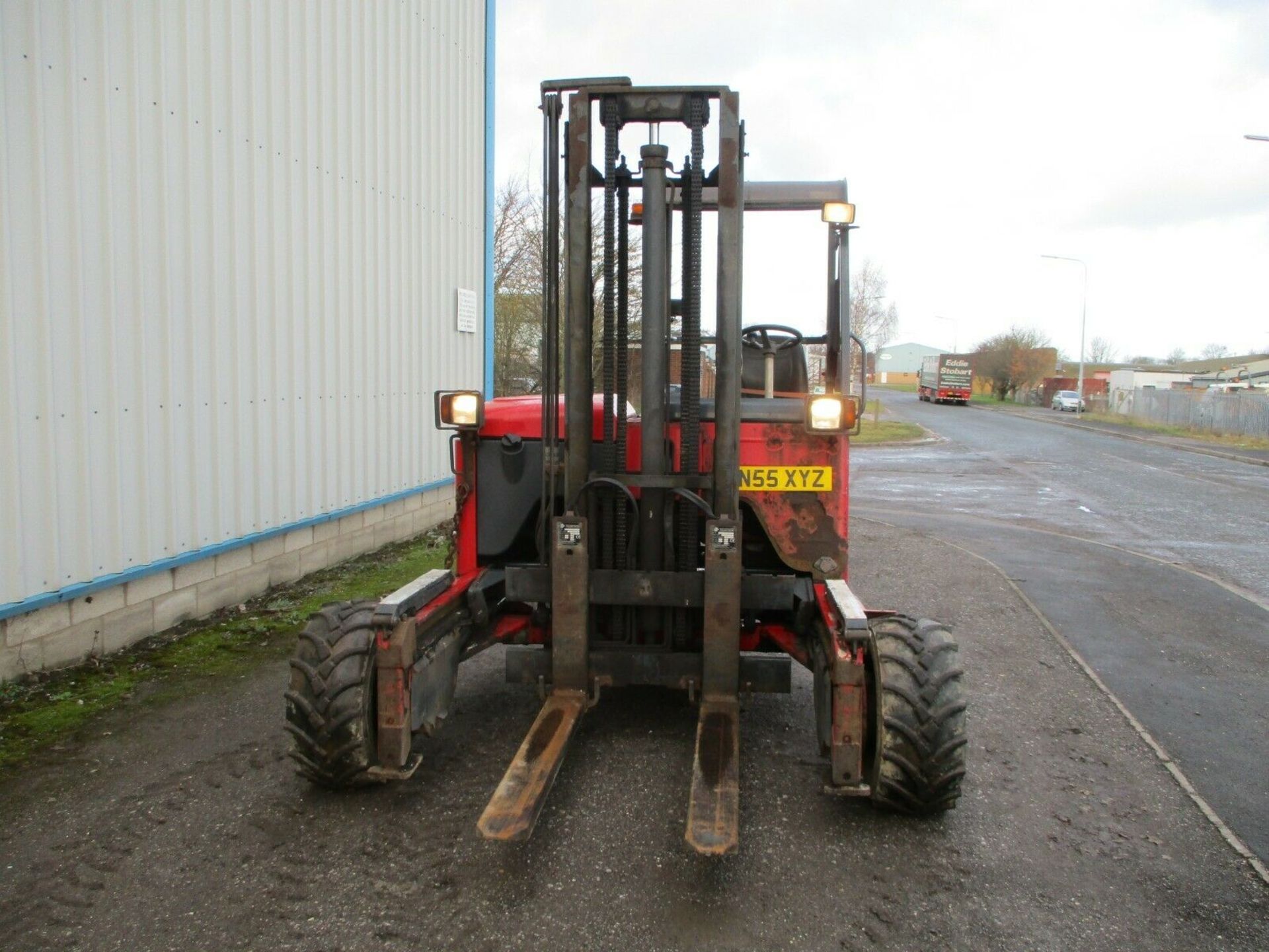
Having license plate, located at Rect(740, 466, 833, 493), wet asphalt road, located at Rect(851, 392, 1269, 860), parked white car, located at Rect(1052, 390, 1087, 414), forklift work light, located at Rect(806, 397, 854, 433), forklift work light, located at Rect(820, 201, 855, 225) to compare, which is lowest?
wet asphalt road, located at Rect(851, 392, 1269, 860)

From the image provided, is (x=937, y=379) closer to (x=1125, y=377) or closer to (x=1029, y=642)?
(x=1125, y=377)

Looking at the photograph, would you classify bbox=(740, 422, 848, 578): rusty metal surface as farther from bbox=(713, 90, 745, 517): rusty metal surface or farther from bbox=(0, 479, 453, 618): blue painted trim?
bbox=(0, 479, 453, 618): blue painted trim

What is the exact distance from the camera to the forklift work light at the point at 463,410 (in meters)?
4.85

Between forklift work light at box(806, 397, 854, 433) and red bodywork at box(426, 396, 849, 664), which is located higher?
forklift work light at box(806, 397, 854, 433)

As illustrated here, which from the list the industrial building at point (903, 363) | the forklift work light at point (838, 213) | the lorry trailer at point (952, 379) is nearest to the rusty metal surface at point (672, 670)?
the forklift work light at point (838, 213)

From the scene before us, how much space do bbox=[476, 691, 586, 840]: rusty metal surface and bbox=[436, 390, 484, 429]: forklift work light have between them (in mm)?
1380

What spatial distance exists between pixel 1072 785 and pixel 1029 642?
2888 millimetres

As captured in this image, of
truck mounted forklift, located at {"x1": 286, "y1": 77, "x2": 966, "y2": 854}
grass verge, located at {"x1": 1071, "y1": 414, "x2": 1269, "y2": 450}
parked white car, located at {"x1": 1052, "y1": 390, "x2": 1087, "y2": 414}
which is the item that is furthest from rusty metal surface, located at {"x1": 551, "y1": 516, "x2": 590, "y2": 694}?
parked white car, located at {"x1": 1052, "y1": 390, "x2": 1087, "y2": 414}

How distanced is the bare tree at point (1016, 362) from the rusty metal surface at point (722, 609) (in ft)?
272

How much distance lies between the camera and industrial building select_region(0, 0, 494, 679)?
5.60 meters

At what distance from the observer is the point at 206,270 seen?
7.19 m

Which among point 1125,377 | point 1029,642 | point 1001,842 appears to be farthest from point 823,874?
point 1125,377

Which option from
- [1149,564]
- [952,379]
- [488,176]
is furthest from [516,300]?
[952,379]

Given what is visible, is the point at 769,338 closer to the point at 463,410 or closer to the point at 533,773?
the point at 463,410
